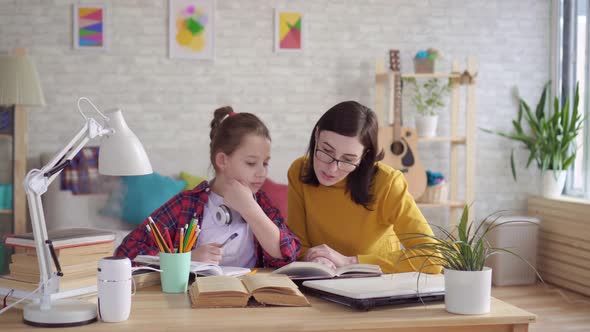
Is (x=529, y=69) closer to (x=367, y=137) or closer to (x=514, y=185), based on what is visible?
(x=514, y=185)

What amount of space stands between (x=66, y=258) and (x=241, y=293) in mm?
404

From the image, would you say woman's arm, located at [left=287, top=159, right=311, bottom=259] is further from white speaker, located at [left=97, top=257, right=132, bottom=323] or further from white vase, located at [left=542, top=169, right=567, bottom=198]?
white vase, located at [left=542, top=169, right=567, bottom=198]

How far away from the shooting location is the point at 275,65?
16.6 ft

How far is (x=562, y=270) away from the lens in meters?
4.89

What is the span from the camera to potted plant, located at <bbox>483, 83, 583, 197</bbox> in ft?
16.4

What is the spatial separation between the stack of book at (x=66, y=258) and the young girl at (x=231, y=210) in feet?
1.28

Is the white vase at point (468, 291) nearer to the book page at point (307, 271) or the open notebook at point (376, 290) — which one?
the open notebook at point (376, 290)

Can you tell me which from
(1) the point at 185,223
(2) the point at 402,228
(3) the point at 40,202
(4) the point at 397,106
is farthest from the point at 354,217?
(4) the point at 397,106

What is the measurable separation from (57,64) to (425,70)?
2.64 m

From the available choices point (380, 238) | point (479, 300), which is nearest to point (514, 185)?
point (380, 238)

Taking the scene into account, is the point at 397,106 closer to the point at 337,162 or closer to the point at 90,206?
the point at 90,206

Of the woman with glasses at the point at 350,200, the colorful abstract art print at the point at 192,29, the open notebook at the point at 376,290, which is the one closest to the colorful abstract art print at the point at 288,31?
the colorful abstract art print at the point at 192,29

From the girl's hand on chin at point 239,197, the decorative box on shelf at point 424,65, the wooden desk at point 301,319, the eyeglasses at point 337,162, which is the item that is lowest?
the wooden desk at point 301,319

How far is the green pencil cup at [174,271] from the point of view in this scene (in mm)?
1644
